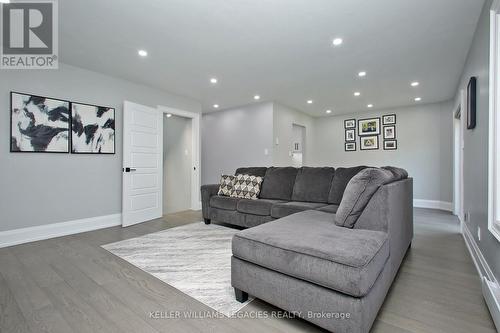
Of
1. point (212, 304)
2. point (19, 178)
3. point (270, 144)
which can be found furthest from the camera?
point (270, 144)

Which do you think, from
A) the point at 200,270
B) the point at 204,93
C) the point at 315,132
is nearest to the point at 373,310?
the point at 200,270

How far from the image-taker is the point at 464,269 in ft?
7.33

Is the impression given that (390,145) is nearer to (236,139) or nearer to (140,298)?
(236,139)

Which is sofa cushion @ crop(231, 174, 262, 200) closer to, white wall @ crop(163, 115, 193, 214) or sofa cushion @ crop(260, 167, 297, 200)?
sofa cushion @ crop(260, 167, 297, 200)

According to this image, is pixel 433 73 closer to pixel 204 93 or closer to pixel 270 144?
pixel 270 144

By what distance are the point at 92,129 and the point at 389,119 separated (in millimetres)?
6316

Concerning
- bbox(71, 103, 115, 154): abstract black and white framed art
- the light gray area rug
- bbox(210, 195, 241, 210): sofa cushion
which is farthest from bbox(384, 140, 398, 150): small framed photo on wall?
bbox(71, 103, 115, 154): abstract black and white framed art

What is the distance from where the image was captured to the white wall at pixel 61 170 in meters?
2.92

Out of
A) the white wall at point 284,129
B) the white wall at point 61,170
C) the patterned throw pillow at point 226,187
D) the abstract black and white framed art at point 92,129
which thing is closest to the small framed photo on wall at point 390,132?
the white wall at point 284,129

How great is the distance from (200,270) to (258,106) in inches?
160

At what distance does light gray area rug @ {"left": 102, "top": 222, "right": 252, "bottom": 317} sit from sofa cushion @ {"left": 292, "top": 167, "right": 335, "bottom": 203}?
3.71ft

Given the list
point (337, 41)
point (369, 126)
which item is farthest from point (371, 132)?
point (337, 41)

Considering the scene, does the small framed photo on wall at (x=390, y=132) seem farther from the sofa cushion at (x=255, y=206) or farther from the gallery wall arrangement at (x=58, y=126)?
the gallery wall arrangement at (x=58, y=126)

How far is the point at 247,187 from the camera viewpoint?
3783mm
